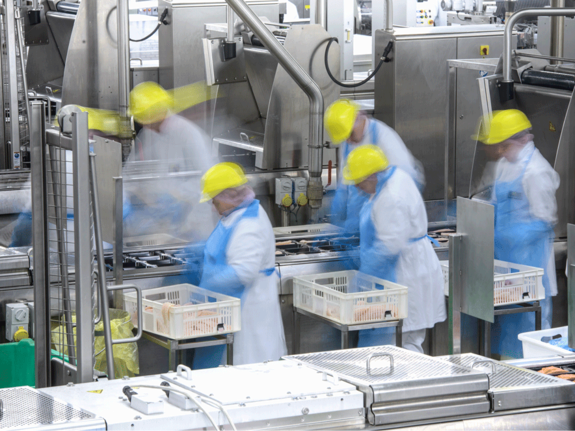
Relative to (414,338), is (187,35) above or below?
above

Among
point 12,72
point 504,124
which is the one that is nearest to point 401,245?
point 504,124

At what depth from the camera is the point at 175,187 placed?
5133 mm

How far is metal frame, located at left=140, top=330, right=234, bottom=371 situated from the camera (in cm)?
384

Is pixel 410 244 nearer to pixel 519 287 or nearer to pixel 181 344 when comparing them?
pixel 519 287

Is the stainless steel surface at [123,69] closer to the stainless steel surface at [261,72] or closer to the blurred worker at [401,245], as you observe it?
the blurred worker at [401,245]

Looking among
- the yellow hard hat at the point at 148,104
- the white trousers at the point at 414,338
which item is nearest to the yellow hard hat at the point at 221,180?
the white trousers at the point at 414,338

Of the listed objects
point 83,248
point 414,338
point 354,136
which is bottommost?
point 414,338

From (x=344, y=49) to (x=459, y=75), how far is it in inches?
52.5

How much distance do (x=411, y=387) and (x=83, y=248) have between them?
0.94 m

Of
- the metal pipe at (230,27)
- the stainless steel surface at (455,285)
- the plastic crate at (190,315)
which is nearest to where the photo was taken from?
the stainless steel surface at (455,285)

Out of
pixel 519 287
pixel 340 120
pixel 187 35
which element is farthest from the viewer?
pixel 187 35

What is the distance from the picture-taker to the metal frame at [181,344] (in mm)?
3836

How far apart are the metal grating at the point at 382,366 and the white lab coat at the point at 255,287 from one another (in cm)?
150

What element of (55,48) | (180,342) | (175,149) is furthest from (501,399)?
(55,48)
